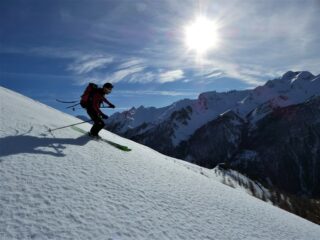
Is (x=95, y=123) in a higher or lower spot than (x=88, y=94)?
lower

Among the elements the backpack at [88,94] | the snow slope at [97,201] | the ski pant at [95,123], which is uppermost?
the backpack at [88,94]

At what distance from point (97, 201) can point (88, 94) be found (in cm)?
860

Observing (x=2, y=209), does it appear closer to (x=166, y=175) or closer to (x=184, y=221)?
(x=184, y=221)

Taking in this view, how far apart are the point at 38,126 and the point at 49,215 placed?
814 cm

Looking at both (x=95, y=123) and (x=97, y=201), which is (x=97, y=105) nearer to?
(x=95, y=123)

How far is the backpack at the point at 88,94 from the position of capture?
14.6 meters

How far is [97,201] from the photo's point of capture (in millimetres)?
7043

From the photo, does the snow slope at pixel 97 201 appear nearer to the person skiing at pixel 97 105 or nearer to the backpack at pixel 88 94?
the person skiing at pixel 97 105

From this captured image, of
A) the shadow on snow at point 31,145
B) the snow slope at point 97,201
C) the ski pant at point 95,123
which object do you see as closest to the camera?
the snow slope at point 97,201

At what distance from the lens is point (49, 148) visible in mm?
10195

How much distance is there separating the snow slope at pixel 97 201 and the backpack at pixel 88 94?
120 inches

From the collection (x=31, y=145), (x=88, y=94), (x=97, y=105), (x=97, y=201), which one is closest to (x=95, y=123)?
(x=97, y=105)

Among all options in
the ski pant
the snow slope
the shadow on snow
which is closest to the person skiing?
the ski pant

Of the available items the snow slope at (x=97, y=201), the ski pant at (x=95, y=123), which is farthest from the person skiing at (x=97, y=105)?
the snow slope at (x=97, y=201)
